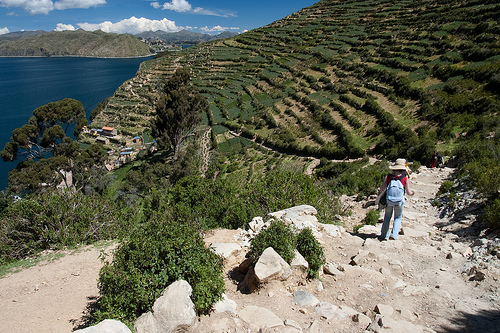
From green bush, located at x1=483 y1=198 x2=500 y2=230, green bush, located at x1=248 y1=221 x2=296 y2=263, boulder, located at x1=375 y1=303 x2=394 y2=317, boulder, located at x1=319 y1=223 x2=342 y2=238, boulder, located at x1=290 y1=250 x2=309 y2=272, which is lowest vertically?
boulder, located at x1=319 y1=223 x2=342 y2=238

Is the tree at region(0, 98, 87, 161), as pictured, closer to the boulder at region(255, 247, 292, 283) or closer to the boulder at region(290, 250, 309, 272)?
the boulder at region(255, 247, 292, 283)

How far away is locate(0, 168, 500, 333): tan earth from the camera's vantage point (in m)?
4.75

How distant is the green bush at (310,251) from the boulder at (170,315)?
106 inches

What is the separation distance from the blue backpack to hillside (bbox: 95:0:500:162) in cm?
1269

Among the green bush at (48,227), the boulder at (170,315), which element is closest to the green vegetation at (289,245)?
the boulder at (170,315)

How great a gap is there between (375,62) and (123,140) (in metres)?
49.6

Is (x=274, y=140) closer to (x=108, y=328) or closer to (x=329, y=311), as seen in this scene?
(x=329, y=311)

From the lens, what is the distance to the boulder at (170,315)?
175 inches

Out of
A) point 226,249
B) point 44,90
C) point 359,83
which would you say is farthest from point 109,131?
point 226,249

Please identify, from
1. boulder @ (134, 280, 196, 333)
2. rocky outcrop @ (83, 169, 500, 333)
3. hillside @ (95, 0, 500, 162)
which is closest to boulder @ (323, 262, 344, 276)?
rocky outcrop @ (83, 169, 500, 333)

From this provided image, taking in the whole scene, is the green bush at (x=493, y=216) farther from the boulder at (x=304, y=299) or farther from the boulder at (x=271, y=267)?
the boulder at (x=271, y=267)

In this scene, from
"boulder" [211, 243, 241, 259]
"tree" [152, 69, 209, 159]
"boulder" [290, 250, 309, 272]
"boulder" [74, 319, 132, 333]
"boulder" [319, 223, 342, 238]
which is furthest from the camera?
"tree" [152, 69, 209, 159]

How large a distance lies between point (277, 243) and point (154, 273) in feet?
8.41

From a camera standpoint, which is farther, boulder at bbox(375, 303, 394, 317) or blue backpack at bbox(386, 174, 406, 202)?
blue backpack at bbox(386, 174, 406, 202)
